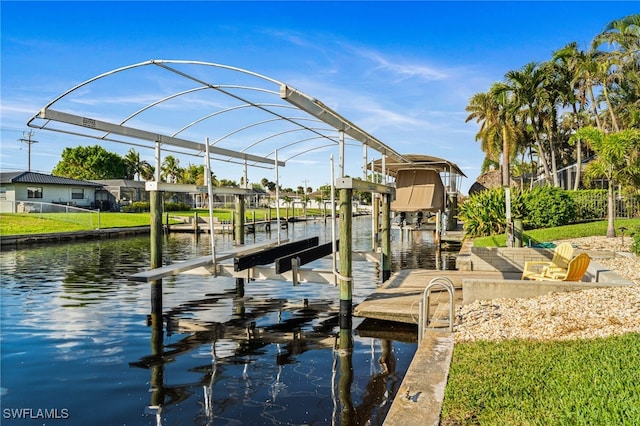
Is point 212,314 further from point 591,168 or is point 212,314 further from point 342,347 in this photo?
point 591,168

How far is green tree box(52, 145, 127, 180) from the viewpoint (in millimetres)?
89125

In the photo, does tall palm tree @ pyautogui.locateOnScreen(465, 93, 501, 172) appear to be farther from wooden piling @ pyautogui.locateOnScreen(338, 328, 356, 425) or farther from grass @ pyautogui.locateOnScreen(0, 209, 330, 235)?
wooden piling @ pyautogui.locateOnScreen(338, 328, 356, 425)

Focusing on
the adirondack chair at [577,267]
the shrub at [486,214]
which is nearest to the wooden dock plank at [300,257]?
the adirondack chair at [577,267]

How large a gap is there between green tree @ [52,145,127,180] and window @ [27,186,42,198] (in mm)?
35674

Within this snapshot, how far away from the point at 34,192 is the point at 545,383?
59947 millimetres

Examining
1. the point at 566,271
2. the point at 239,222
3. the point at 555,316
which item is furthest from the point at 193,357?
the point at 566,271

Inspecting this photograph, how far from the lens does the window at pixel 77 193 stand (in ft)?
191

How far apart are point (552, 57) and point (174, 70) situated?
40.6 m

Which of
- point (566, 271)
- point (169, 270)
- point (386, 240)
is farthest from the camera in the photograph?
point (386, 240)

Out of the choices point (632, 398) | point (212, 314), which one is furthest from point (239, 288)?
point (632, 398)

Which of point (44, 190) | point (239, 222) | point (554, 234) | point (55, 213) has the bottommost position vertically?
point (554, 234)

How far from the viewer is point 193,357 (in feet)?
30.6

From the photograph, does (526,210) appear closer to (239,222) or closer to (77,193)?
(239,222)

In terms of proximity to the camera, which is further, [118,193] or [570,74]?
[118,193]
